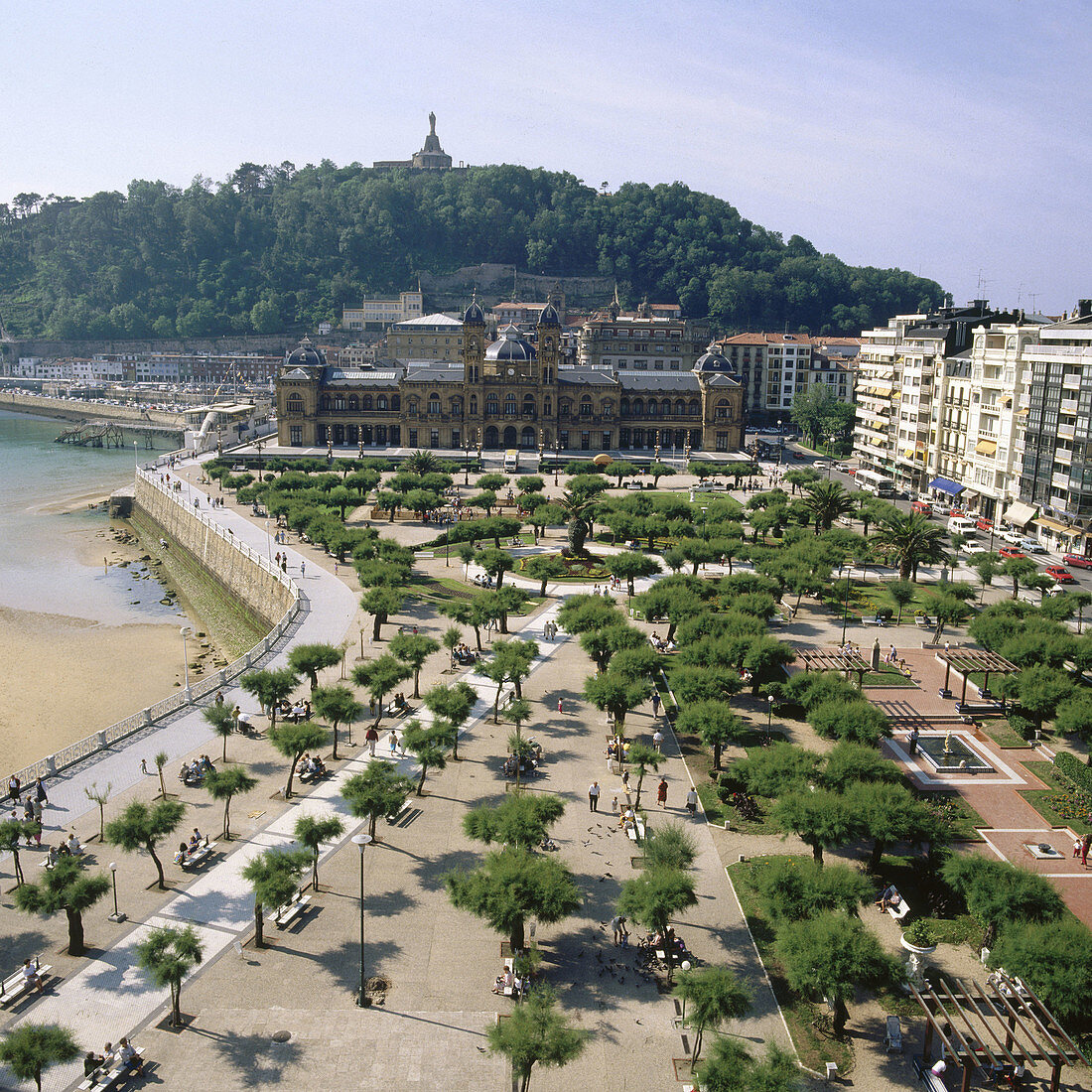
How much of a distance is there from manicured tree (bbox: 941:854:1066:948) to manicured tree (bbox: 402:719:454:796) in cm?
1647

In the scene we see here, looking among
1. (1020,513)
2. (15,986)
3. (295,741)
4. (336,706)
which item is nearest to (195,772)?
(295,741)

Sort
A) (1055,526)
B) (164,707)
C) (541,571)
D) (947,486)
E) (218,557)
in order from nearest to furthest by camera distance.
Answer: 1. (164,707)
2. (541,571)
3. (1055,526)
4. (218,557)
5. (947,486)

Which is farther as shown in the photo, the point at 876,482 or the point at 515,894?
the point at 876,482

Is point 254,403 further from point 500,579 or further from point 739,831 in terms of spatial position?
point 739,831

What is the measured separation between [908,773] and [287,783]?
2314 cm

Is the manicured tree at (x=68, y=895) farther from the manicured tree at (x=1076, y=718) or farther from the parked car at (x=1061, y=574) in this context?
the parked car at (x=1061, y=574)

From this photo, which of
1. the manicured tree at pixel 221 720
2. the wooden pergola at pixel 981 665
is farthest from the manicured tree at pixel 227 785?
the wooden pergola at pixel 981 665

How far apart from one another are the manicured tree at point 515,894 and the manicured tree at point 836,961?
561 cm

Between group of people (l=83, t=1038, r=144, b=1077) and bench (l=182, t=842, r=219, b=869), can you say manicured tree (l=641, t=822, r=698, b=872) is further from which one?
bench (l=182, t=842, r=219, b=869)

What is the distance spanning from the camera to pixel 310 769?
113ft

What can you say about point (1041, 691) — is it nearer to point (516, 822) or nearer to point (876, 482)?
point (516, 822)

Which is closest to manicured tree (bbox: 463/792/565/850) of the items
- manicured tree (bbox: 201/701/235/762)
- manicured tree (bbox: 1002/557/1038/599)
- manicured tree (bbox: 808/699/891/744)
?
manicured tree (bbox: 201/701/235/762)

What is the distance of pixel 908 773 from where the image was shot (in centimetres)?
3681

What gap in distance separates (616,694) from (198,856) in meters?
16.1
